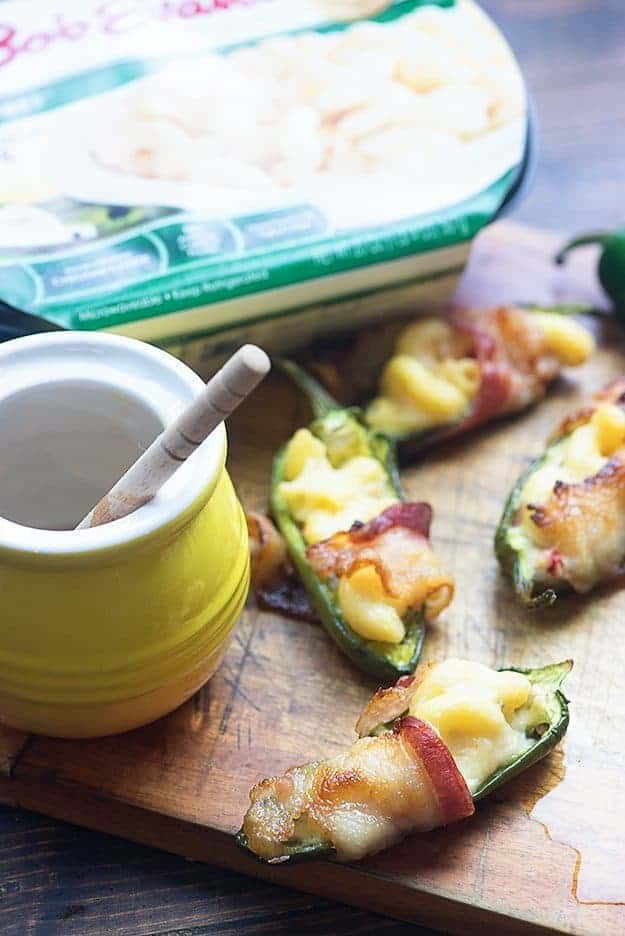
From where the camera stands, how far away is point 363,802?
4.41 feet

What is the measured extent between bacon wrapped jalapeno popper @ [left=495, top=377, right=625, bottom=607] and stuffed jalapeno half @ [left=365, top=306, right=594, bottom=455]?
0.17 m

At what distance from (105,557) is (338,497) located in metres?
0.54

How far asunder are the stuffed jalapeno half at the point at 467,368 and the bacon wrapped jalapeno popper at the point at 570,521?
6.8 inches

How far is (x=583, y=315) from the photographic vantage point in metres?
2.14

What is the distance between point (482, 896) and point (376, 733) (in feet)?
0.71

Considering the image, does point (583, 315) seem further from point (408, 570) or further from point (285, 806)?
point (285, 806)

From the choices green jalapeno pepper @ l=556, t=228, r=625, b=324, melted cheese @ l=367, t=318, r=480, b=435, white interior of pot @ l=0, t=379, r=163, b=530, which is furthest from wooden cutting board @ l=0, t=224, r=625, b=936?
green jalapeno pepper @ l=556, t=228, r=625, b=324

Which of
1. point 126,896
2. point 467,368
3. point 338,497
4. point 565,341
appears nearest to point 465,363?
point 467,368

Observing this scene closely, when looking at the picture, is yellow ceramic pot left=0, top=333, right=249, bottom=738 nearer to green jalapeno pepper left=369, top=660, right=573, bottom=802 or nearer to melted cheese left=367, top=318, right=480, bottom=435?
green jalapeno pepper left=369, top=660, right=573, bottom=802

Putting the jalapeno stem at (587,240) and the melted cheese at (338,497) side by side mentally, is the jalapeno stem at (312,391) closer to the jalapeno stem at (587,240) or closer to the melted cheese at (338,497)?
the melted cheese at (338,497)

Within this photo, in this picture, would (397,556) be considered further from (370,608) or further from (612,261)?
(612,261)

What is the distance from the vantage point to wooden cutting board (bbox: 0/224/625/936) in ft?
4.50

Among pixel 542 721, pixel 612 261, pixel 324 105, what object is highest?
pixel 324 105

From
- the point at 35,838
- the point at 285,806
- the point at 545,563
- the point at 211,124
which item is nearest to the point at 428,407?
the point at 545,563
